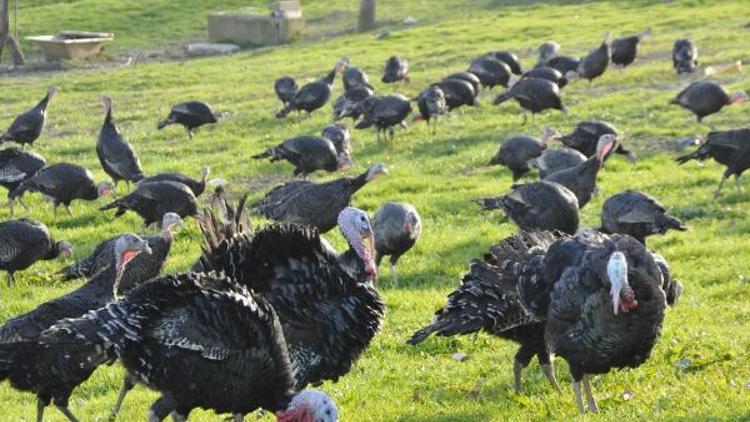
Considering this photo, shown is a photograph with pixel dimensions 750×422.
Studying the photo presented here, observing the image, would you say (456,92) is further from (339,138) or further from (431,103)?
(339,138)

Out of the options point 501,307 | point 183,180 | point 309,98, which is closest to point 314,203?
point 183,180

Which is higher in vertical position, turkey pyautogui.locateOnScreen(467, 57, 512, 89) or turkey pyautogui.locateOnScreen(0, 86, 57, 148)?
turkey pyautogui.locateOnScreen(0, 86, 57, 148)

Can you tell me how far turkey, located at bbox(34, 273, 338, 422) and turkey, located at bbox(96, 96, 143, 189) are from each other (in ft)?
29.7

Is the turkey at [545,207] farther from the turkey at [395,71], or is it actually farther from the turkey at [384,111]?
the turkey at [395,71]

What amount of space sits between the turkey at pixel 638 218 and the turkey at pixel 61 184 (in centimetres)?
689

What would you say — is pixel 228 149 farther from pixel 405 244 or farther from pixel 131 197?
pixel 405 244

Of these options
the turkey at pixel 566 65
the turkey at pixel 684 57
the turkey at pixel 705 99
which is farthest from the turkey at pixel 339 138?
the turkey at pixel 684 57

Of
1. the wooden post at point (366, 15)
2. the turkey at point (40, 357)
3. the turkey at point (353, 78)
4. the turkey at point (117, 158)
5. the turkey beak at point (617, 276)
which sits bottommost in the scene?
the wooden post at point (366, 15)

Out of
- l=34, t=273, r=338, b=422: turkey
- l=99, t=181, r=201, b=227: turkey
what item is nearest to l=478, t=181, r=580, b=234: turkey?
l=99, t=181, r=201, b=227: turkey

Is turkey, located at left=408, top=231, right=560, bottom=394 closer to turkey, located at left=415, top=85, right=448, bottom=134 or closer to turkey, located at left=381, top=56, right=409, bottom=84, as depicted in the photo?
turkey, located at left=415, top=85, right=448, bottom=134

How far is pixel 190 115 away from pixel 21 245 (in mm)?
9415

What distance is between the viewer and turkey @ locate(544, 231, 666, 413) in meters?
7.55

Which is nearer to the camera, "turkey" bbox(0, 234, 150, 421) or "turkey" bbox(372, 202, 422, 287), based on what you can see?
"turkey" bbox(0, 234, 150, 421)

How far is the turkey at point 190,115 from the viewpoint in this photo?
2152 centimetres
